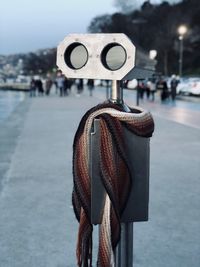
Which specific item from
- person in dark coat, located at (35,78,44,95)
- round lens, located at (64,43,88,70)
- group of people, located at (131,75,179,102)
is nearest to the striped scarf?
round lens, located at (64,43,88,70)

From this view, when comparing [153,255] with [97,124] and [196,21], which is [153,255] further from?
[196,21]

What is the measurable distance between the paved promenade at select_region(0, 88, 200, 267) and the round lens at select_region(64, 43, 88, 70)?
1792 millimetres

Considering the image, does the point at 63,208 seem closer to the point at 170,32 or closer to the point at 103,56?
the point at 103,56

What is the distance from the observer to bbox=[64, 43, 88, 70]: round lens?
2.43 meters

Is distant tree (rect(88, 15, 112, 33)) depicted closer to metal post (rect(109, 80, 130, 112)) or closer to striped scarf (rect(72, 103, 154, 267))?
metal post (rect(109, 80, 130, 112))

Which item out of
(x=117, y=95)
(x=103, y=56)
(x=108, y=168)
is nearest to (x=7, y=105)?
(x=117, y=95)

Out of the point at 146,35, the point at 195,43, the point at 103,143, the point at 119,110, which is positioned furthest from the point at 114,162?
the point at 146,35

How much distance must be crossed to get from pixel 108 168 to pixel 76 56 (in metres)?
0.64

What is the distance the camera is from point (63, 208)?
4.99 metres

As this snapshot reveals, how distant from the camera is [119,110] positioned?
2.38 m

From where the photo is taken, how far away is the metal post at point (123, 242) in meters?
2.54

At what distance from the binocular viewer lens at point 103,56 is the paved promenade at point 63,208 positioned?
1.80m

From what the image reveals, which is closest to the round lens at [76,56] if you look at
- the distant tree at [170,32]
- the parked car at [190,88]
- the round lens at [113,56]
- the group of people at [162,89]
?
the round lens at [113,56]

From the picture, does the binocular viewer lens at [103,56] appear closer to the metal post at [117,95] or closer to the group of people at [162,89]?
the metal post at [117,95]
